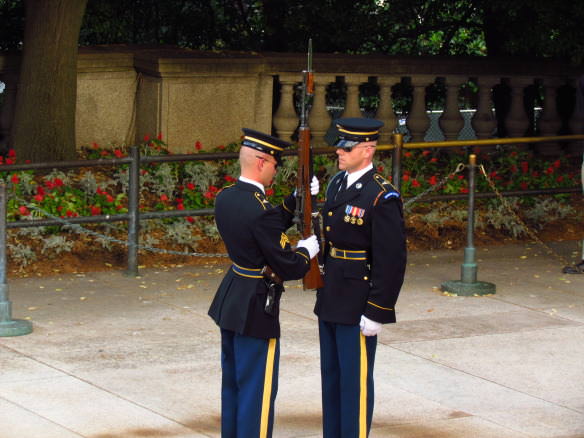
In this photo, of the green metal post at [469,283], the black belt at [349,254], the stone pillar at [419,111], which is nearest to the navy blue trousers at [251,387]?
the black belt at [349,254]

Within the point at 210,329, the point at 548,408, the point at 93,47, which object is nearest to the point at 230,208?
the point at 548,408

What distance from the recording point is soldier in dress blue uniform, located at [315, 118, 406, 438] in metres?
6.00

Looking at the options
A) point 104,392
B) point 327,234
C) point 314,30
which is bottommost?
point 104,392

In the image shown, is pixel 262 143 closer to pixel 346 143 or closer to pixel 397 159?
pixel 346 143

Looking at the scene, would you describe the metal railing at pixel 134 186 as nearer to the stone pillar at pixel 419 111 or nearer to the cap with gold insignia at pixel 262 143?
the stone pillar at pixel 419 111

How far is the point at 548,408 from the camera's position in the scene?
714 cm

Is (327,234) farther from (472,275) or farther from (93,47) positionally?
(93,47)

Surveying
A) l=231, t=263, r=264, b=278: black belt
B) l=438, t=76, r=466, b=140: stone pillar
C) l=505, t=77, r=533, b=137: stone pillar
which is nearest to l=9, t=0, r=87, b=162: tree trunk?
l=438, t=76, r=466, b=140: stone pillar

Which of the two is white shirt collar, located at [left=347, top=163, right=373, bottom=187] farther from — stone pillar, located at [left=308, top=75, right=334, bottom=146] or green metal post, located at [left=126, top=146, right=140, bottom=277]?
stone pillar, located at [left=308, top=75, right=334, bottom=146]

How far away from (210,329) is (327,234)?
2682 mm

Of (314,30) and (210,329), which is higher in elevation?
(314,30)

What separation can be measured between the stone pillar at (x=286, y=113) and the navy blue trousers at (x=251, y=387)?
7.36 metres

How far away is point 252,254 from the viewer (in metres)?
5.82

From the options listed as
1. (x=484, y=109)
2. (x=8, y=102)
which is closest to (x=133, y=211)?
(x=8, y=102)
